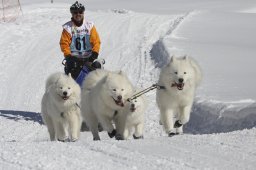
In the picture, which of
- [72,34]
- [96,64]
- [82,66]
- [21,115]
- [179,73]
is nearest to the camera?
[179,73]

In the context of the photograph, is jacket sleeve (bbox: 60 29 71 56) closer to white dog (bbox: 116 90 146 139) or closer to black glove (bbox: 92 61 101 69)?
black glove (bbox: 92 61 101 69)

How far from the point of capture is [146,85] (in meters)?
11.4

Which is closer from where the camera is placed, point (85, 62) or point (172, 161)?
point (172, 161)

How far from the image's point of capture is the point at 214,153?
18.2 ft

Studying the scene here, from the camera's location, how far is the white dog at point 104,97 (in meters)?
6.80

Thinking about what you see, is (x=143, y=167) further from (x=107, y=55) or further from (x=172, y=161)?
(x=107, y=55)

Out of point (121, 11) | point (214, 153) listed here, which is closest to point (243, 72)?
point (214, 153)

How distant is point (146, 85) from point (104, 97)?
452cm

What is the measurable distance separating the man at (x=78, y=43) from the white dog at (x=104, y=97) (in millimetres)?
1088

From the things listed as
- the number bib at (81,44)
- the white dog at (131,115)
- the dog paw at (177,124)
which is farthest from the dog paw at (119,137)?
the number bib at (81,44)

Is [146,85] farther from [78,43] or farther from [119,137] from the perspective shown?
[119,137]

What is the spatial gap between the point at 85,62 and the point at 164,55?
532 centimetres

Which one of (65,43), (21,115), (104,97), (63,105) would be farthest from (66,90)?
(21,115)

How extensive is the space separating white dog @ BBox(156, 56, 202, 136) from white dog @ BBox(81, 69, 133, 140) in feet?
1.43
